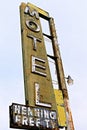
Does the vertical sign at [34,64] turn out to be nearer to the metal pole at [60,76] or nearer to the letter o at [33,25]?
the letter o at [33,25]

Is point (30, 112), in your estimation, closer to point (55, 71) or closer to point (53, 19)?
point (55, 71)

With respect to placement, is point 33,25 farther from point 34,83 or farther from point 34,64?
point 34,83

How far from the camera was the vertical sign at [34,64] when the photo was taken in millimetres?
17031

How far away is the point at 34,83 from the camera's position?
17.3m

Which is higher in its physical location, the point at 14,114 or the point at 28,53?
the point at 28,53

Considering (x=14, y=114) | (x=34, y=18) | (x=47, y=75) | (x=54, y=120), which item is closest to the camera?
(x=14, y=114)

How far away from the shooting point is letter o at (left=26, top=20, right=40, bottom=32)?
19328mm

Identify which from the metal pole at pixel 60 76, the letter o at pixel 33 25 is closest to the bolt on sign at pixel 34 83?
the letter o at pixel 33 25

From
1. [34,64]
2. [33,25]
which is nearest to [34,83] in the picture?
[34,64]

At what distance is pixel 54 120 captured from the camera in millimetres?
17062

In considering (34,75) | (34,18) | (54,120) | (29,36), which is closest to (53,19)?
(34,18)

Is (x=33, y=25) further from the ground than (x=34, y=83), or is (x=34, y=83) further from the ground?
(x=33, y=25)

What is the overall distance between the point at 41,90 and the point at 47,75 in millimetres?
1219

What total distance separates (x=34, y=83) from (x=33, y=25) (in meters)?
3.80
